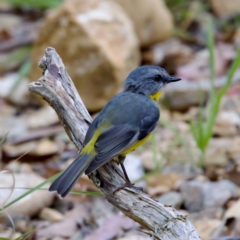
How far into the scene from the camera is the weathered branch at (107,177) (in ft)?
10.1

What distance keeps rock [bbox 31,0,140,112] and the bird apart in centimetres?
269

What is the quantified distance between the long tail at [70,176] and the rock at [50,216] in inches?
55.8

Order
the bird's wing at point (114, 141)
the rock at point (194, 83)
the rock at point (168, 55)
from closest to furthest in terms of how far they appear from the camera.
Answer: the bird's wing at point (114, 141)
the rock at point (194, 83)
the rock at point (168, 55)

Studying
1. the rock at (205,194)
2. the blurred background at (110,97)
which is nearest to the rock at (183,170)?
the blurred background at (110,97)

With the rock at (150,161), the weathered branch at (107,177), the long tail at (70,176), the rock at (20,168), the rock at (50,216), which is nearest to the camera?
the weathered branch at (107,177)

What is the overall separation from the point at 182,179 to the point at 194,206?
1.53ft

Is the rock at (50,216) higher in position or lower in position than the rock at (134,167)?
higher

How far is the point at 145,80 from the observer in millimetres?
4359

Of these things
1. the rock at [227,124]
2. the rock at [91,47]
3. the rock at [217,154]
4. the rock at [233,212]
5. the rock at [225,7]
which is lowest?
the rock at [227,124]

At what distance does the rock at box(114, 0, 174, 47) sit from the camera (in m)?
8.48

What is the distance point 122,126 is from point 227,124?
111 inches

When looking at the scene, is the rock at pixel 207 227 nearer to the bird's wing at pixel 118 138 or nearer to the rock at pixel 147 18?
the bird's wing at pixel 118 138

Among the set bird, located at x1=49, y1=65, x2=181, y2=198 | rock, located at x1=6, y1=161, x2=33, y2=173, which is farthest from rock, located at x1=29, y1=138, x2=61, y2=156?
bird, located at x1=49, y1=65, x2=181, y2=198

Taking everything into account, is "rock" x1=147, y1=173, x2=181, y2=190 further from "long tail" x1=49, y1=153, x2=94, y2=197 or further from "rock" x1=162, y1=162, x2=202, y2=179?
"long tail" x1=49, y1=153, x2=94, y2=197
